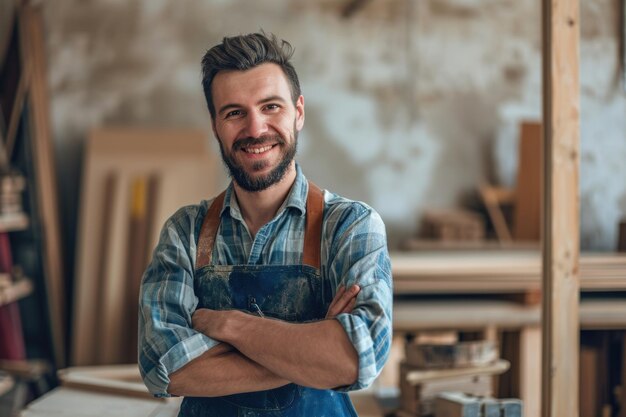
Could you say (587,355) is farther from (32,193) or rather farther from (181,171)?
(32,193)

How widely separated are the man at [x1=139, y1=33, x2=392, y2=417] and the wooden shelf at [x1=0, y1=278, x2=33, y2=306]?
348 centimetres

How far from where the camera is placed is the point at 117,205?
6801 mm

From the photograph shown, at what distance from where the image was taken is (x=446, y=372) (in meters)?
3.88

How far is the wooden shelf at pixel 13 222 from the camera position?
5881mm

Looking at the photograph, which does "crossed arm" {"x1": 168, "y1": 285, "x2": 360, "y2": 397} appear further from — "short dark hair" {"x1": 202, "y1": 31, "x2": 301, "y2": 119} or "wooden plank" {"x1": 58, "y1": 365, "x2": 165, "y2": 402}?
"wooden plank" {"x1": 58, "y1": 365, "x2": 165, "y2": 402}

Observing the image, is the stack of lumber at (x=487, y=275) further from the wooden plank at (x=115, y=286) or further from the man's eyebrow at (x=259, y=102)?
the man's eyebrow at (x=259, y=102)

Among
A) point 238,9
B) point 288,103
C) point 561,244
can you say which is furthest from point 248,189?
point 238,9

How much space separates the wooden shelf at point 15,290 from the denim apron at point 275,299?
3.55 m

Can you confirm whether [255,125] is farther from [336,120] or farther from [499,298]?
[336,120]

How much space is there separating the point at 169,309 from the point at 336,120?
5.08m

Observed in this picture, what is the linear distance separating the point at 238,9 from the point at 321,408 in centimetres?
536

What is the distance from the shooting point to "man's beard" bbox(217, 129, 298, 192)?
8.08ft

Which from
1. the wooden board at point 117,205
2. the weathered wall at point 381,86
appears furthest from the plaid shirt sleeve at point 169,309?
the weathered wall at point 381,86

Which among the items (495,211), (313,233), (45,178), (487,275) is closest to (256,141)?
(313,233)
